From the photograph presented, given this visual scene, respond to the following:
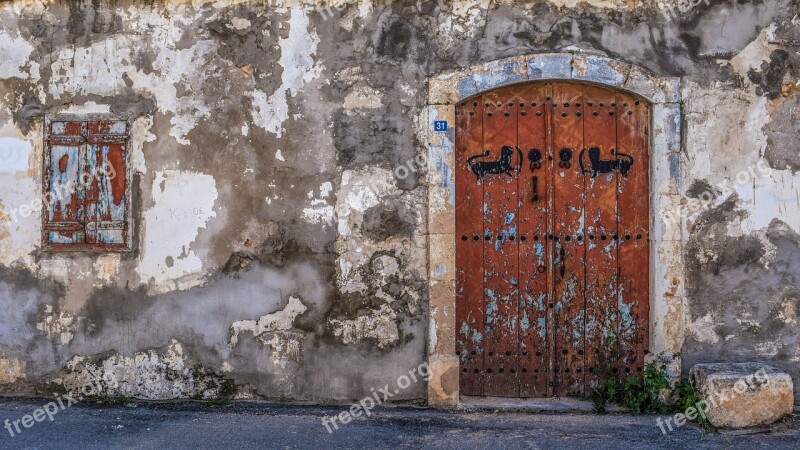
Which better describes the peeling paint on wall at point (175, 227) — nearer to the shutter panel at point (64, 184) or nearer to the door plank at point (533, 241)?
the shutter panel at point (64, 184)

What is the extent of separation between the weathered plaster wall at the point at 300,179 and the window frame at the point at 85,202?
59mm

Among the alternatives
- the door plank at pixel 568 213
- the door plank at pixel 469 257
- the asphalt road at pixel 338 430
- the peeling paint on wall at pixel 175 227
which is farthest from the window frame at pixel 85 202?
the door plank at pixel 568 213

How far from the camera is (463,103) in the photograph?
5.32 metres

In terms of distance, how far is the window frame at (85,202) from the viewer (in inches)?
209

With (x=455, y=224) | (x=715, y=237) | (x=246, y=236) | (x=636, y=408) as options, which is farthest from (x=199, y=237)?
(x=715, y=237)

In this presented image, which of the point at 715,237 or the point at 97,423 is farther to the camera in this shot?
the point at 715,237

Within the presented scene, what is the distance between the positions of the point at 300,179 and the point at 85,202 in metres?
1.59

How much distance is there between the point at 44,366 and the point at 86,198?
4.16 ft

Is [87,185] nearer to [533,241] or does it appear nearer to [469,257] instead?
[469,257]

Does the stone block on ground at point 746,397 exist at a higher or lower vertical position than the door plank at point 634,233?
lower

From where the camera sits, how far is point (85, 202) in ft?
17.5

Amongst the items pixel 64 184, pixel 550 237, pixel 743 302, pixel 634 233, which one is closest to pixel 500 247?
pixel 550 237

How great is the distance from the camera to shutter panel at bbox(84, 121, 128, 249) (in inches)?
209

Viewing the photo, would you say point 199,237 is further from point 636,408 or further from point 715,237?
point 715,237
